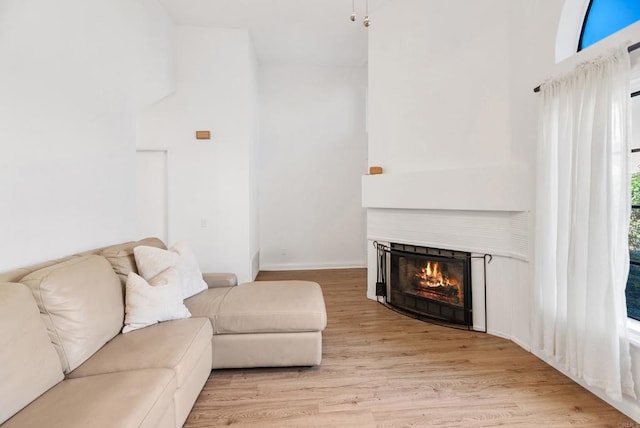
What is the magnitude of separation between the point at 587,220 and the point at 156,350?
2557 millimetres

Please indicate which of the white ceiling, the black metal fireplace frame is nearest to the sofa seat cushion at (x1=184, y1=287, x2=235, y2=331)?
the black metal fireplace frame

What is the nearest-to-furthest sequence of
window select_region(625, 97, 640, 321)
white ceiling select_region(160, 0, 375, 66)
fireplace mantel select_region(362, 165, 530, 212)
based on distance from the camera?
window select_region(625, 97, 640, 321)
fireplace mantel select_region(362, 165, 530, 212)
white ceiling select_region(160, 0, 375, 66)

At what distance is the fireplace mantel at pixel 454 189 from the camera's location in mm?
2511

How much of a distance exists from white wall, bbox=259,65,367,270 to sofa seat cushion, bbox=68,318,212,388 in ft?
11.5

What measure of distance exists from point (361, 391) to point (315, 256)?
354 cm

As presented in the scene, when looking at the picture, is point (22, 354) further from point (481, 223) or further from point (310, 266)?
point (310, 266)

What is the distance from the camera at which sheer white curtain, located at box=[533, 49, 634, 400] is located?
1.69m

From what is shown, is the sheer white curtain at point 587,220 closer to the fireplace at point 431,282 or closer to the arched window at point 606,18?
the arched window at point 606,18

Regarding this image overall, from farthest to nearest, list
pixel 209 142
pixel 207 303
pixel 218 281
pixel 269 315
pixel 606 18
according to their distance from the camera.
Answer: pixel 209 142 < pixel 218 281 < pixel 207 303 < pixel 269 315 < pixel 606 18

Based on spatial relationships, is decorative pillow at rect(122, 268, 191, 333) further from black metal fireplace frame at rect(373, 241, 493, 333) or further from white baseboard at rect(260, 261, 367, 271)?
white baseboard at rect(260, 261, 367, 271)

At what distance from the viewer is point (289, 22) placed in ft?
12.8

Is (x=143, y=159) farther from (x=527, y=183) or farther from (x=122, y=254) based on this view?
(x=527, y=183)

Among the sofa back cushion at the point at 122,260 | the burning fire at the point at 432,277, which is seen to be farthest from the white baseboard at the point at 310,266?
the sofa back cushion at the point at 122,260

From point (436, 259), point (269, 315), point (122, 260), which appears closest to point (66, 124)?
point (122, 260)
